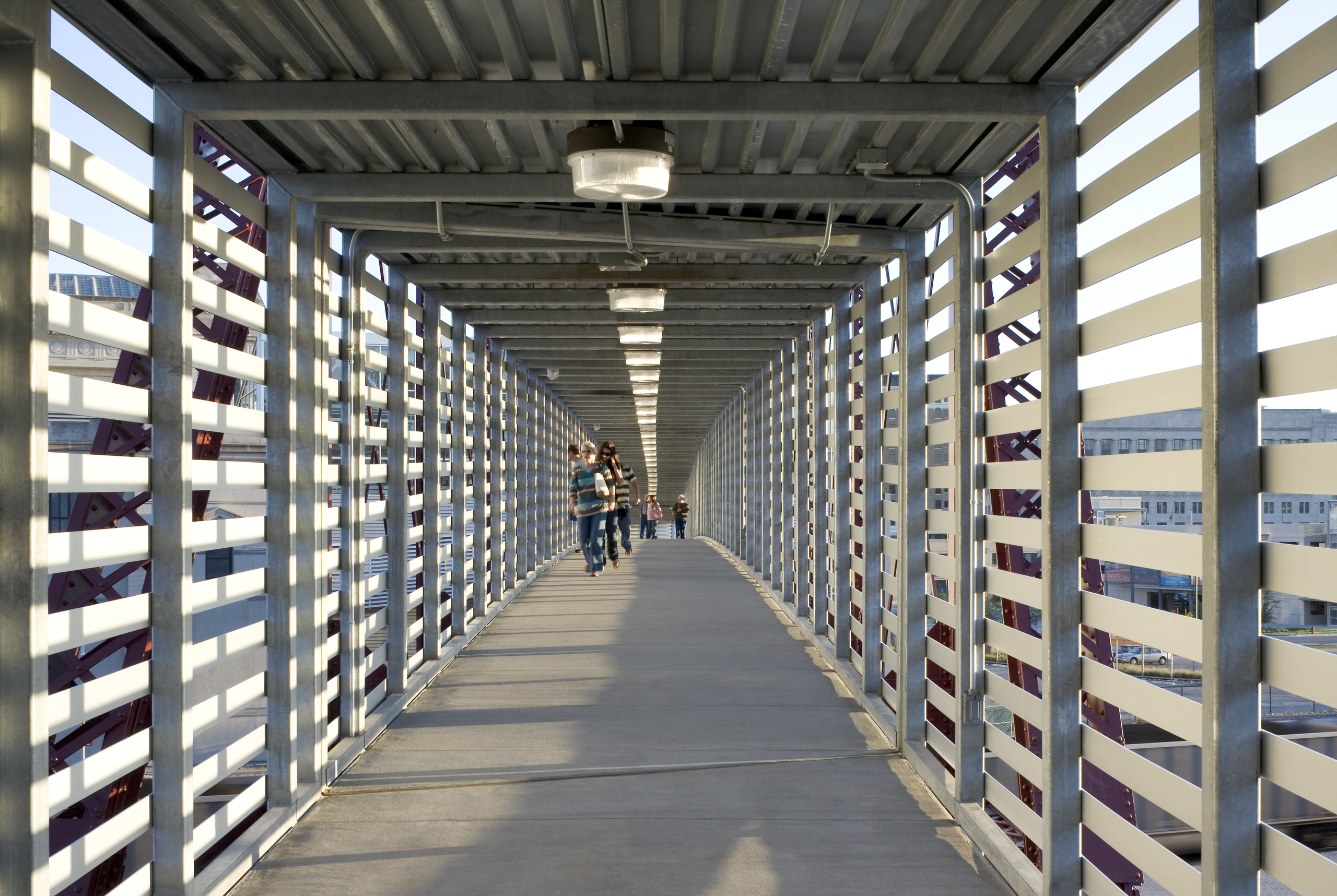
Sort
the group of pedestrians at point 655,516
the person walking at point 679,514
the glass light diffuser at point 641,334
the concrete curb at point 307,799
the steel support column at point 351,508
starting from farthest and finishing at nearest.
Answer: the group of pedestrians at point 655,516, the person walking at point 679,514, the glass light diffuser at point 641,334, the steel support column at point 351,508, the concrete curb at point 307,799

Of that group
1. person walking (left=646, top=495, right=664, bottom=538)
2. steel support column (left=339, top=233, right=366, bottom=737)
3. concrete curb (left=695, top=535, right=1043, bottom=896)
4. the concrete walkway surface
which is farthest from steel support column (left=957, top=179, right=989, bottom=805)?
person walking (left=646, top=495, right=664, bottom=538)

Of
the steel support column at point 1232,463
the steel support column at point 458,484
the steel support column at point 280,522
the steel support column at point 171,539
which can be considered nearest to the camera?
the steel support column at point 1232,463

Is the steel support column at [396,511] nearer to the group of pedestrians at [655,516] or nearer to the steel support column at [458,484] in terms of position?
the steel support column at [458,484]

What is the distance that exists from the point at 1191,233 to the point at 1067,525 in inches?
51.8

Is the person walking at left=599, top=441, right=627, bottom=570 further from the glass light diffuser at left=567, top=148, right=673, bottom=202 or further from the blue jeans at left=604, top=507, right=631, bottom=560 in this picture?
the glass light diffuser at left=567, top=148, right=673, bottom=202

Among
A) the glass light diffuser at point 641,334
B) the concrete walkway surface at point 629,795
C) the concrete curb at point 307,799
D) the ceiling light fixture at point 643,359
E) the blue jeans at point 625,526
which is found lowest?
the concrete walkway surface at point 629,795

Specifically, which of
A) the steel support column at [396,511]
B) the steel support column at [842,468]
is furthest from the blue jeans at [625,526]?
the steel support column at [396,511]

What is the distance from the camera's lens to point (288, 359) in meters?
5.21

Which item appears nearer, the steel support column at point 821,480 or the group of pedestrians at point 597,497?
the steel support column at point 821,480

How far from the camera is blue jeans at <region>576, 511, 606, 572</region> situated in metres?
14.1

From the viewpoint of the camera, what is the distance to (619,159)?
4.38m

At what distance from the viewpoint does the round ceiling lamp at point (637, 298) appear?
7906 mm

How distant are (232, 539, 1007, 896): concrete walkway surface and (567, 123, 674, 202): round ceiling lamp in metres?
2.83

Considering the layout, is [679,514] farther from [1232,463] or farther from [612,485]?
[1232,463]
